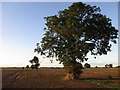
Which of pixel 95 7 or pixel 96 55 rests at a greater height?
pixel 95 7

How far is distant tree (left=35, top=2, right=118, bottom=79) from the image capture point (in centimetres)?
3578

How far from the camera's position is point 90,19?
3709 cm

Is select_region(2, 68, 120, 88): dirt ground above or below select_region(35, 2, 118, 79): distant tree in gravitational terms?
below

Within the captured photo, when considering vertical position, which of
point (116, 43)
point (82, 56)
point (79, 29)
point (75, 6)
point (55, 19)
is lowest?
point (82, 56)

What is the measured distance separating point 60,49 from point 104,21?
10364 mm

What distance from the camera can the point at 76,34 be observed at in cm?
3503

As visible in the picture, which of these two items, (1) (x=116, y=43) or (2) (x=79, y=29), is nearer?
(2) (x=79, y=29)

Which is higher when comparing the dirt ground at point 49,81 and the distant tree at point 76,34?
the distant tree at point 76,34

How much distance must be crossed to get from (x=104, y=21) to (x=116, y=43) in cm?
526

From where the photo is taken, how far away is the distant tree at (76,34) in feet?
117

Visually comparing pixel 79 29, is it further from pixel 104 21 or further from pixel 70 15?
pixel 104 21

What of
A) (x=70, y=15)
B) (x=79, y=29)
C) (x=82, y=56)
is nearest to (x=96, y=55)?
(x=82, y=56)

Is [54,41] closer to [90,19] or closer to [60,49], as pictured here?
[60,49]

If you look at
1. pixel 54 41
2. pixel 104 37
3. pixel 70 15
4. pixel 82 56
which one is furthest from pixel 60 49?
pixel 104 37
